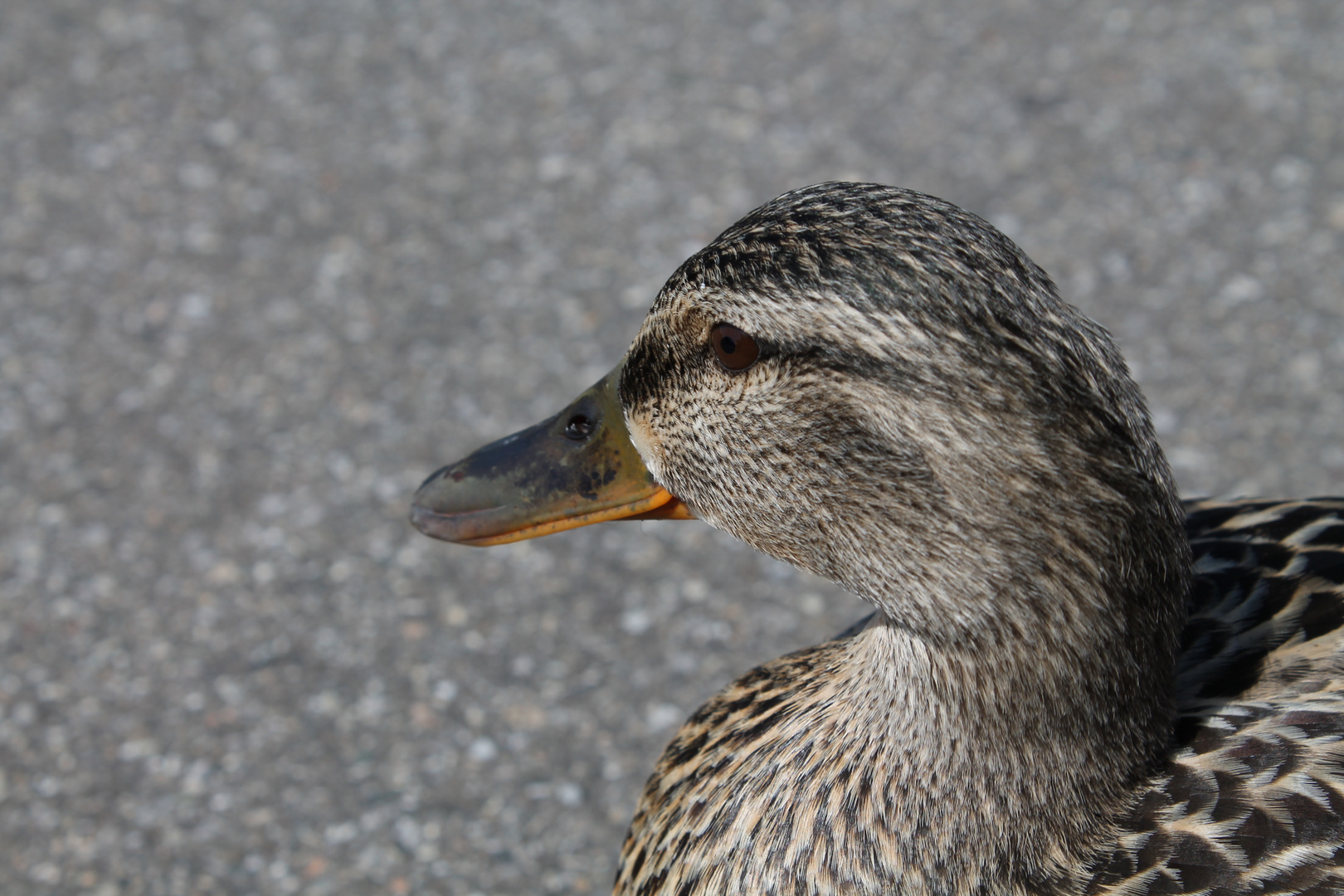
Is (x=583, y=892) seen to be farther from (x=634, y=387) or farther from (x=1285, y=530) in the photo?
(x=1285, y=530)

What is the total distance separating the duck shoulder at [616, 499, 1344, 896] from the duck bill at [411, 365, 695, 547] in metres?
0.38

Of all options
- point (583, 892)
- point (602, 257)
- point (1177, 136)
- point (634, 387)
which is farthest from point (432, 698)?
point (1177, 136)

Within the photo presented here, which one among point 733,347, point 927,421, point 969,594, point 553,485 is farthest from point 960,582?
point 553,485

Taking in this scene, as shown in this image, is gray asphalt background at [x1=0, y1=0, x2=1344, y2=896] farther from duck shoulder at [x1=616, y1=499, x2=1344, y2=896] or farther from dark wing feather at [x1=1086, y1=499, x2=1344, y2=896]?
dark wing feather at [x1=1086, y1=499, x2=1344, y2=896]

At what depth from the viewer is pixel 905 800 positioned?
1.76 m

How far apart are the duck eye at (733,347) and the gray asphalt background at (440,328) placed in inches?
56.5

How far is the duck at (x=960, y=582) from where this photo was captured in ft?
5.09

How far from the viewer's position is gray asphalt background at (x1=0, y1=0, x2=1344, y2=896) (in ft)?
9.64

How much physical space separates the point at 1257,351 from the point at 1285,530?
1.89 metres

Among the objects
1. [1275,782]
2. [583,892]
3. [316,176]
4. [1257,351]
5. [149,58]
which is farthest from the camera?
[149,58]

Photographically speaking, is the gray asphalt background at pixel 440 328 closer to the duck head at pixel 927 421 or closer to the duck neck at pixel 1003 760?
the duck neck at pixel 1003 760

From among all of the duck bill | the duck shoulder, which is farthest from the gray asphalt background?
the duck bill

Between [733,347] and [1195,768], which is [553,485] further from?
[1195,768]

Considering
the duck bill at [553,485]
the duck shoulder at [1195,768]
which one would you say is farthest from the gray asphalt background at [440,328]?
the duck bill at [553,485]
